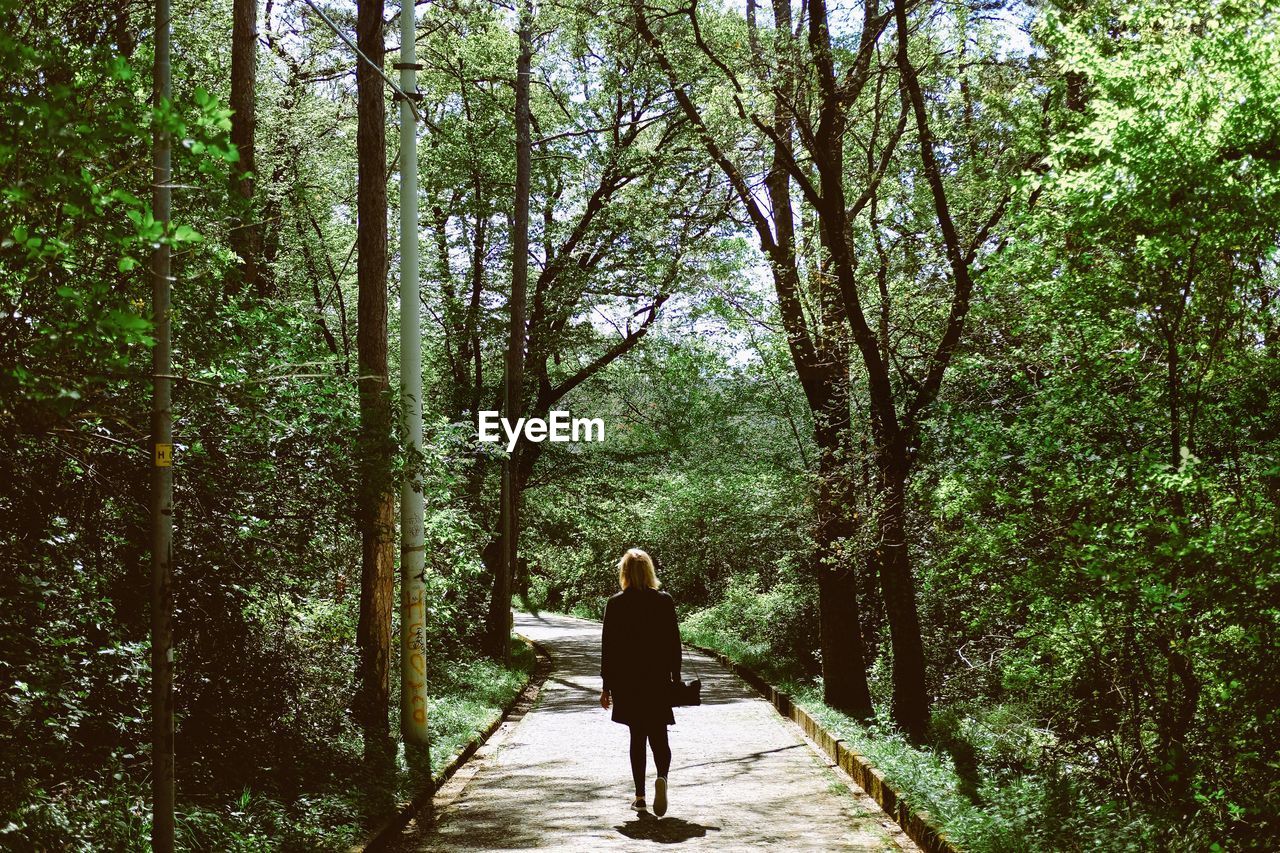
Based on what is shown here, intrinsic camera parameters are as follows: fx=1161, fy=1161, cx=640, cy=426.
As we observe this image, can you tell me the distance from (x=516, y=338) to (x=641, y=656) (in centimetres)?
1340

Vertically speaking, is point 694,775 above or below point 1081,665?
below

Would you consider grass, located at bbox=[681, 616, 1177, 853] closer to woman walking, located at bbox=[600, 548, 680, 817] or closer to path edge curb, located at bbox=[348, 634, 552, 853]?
woman walking, located at bbox=[600, 548, 680, 817]

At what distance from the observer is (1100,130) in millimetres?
7297

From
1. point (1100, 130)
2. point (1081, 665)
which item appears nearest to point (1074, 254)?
point (1100, 130)

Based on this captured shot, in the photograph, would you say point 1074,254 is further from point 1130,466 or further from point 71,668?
point 71,668

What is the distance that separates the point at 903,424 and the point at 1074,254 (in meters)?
4.75

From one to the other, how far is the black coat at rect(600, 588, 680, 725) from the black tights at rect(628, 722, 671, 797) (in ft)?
0.22

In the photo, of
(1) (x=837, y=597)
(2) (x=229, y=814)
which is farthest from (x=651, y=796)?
(1) (x=837, y=597)

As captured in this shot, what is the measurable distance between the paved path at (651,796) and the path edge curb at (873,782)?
4.5 inches

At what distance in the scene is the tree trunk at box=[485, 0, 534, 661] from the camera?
21.6 meters

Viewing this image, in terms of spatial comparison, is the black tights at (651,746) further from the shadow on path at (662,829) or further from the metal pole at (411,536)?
the metal pole at (411,536)

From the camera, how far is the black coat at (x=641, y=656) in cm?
900
